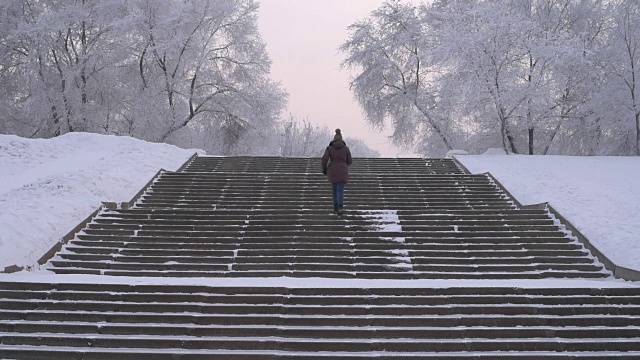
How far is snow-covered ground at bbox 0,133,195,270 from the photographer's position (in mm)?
11008

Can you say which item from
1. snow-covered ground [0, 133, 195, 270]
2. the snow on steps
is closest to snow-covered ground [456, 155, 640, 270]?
the snow on steps

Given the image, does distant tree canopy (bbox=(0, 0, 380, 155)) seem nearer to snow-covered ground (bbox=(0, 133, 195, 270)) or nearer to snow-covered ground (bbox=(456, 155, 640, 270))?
snow-covered ground (bbox=(0, 133, 195, 270))

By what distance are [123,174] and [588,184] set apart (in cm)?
1079

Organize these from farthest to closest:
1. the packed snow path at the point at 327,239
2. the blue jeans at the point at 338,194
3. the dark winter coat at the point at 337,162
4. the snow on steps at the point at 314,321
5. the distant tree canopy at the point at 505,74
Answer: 1. the distant tree canopy at the point at 505,74
2. the blue jeans at the point at 338,194
3. the dark winter coat at the point at 337,162
4. the packed snow path at the point at 327,239
5. the snow on steps at the point at 314,321

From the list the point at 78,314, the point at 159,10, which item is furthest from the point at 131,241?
the point at 159,10

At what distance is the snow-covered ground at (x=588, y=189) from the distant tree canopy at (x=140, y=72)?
42.6 ft

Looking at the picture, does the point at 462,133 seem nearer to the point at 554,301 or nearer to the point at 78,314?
the point at 554,301

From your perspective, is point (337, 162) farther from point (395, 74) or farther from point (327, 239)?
point (395, 74)

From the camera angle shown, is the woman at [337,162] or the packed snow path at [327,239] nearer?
the packed snow path at [327,239]

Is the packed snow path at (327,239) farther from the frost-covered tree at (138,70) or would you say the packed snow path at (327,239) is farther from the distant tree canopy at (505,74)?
the frost-covered tree at (138,70)

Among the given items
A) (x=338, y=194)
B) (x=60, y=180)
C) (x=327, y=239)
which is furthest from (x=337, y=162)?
(x=60, y=180)

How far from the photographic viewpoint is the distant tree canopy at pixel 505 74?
78.5 feet

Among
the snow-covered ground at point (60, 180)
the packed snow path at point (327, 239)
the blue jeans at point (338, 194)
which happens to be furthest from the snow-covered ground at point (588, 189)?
the snow-covered ground at point (60, 180)

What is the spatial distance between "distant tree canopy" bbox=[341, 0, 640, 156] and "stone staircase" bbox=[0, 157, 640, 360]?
442 inches
